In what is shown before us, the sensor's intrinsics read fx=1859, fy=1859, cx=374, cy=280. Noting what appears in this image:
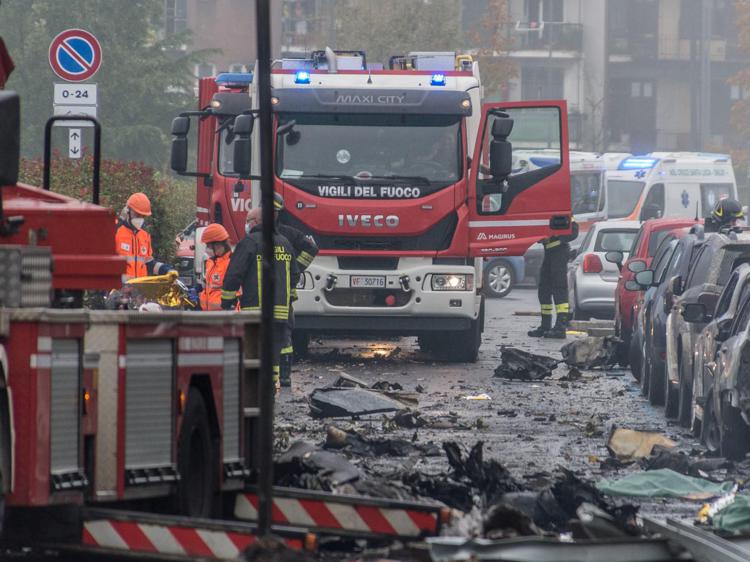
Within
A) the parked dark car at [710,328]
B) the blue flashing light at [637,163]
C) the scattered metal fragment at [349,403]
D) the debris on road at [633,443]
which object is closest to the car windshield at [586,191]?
the blue flashing light at [637,163]

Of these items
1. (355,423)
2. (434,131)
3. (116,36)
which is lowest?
(355,423)

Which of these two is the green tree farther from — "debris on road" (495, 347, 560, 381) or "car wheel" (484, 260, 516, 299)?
"debris on road" (495, 347, 560, 381)

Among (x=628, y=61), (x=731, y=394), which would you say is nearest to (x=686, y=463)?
(x=731, y=394)

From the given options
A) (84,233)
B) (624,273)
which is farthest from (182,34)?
(84,233)

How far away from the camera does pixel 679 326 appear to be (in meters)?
15.2

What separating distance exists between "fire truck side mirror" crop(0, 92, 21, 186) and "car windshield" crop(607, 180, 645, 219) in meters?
32.6

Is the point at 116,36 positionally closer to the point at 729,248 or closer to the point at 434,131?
the point at 434,131

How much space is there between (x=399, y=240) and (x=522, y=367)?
196 centimetres

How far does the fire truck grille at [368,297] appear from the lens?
64.1ft

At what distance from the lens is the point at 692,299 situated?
585 inches

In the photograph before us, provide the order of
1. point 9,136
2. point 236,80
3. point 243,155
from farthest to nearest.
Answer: point 236,80
point 243,155
point 9,136

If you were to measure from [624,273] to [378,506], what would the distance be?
1455cm

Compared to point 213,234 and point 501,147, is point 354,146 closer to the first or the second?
point 501,147

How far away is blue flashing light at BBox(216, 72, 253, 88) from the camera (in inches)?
874
